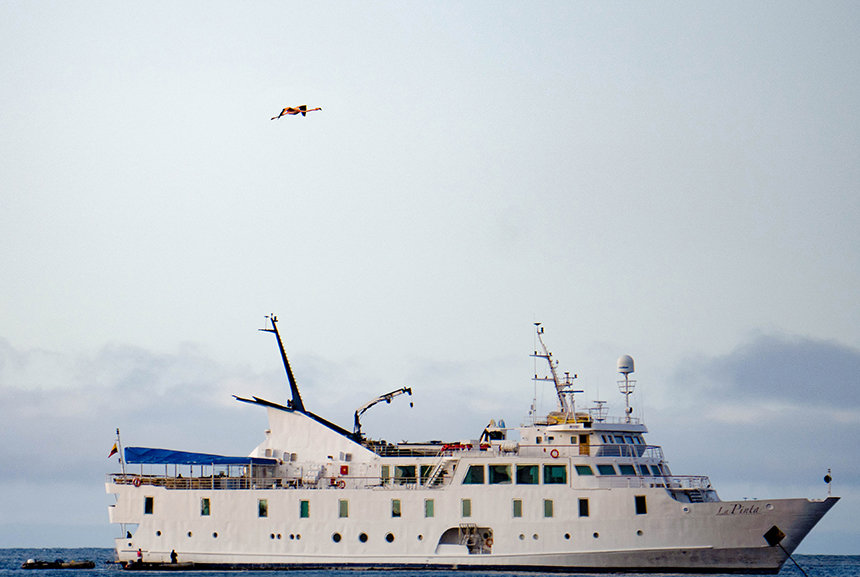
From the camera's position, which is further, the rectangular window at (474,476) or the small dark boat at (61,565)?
the small dark boat at (61,565)

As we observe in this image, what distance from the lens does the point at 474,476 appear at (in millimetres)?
42719

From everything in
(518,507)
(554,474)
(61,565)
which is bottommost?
(61,565)

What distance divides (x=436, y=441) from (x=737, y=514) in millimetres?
11915

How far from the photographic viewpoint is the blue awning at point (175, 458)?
4625 centimetres

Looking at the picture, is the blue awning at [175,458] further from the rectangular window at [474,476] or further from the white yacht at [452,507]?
the rectangular window at [474,476]

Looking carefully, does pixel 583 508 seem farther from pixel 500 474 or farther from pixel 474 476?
pixel 474 476

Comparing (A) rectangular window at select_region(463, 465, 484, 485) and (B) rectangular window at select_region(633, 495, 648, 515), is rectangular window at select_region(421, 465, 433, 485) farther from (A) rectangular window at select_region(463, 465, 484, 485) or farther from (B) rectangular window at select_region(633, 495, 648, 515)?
(B) rectangular window at select_region(633, 495, 648, 515)

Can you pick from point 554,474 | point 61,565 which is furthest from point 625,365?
point 61,565

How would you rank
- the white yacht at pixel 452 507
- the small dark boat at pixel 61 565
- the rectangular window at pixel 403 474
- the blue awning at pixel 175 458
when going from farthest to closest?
the small dark boat at pixel 61 565
the blue awning at pixel 175 458
the rectangular window at pixel 403 474
the white yacht at pixel 452 507

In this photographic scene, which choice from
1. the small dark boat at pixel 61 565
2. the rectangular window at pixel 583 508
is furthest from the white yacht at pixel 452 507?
the small dark boat at pixel 61 565

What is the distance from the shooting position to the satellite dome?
4409cm

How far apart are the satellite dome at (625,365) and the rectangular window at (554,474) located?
4.70 metres

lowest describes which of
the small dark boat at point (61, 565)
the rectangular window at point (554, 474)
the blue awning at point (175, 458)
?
the small dark boat at point (61, 565)

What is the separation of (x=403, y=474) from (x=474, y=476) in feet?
10.5
